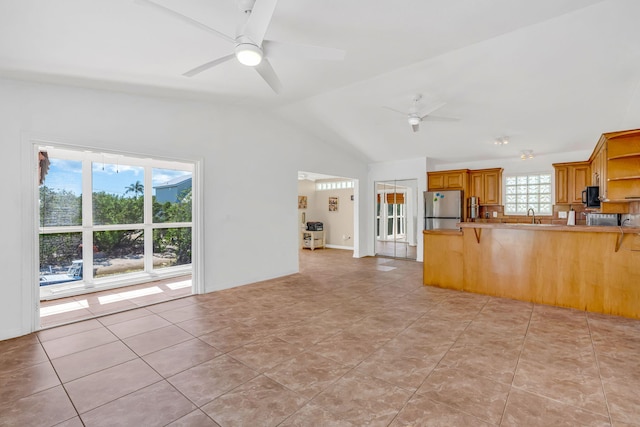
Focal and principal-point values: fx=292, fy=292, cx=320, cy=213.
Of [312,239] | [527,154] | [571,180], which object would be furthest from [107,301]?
[571,180]

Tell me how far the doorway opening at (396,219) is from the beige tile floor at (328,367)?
155 inches

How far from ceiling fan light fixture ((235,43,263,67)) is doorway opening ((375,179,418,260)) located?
19.4ft

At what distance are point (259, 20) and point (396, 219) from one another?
6834 millimetres

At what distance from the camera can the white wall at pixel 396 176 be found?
7199 mm

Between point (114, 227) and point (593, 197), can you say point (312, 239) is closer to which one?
point (114, 227)

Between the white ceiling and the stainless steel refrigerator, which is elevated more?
the white ceiling

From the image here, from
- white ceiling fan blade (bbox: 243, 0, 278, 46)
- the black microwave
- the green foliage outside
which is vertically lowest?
the green foliage outside

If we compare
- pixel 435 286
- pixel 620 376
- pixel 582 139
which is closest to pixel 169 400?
pixel 620 376

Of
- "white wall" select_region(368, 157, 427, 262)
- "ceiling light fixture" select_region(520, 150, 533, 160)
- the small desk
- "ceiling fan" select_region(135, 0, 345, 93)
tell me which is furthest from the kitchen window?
"ceiling fan" select_region(135, 0, 345, 93)

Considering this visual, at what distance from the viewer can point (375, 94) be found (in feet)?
15.0

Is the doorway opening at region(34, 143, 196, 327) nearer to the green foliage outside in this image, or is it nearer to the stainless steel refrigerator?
the green foliage outside

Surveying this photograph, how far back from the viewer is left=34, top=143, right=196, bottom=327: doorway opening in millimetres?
4340

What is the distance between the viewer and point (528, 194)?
22.1ft

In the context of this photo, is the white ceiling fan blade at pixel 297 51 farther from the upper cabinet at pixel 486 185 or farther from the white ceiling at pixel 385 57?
the upper cabinet at pixel 486 185
